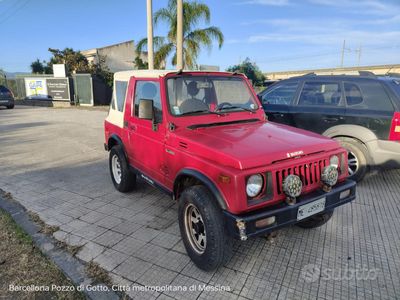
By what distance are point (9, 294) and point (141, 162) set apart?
2.08m

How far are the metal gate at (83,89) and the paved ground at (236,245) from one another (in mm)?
15964

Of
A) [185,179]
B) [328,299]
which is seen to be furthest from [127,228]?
[328,299]

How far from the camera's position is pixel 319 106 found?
5.45 m

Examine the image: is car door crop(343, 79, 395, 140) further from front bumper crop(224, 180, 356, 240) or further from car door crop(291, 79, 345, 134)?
front bumper crop(224, 180, 356, 240)

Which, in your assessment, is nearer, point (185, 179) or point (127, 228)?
point (185, 179)

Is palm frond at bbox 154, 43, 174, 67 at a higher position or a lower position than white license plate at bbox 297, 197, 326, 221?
higher

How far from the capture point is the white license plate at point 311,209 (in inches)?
103

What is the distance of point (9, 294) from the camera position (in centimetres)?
261

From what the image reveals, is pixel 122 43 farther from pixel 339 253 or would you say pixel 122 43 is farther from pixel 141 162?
pixel 339 253

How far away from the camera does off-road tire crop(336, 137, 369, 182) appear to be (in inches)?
191

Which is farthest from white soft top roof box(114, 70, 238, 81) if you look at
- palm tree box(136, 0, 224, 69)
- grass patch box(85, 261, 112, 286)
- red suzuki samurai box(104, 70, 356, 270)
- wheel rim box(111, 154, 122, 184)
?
palm tree box(136, 0, 224, 69)

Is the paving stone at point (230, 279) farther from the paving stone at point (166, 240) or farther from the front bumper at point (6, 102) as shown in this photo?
the front bumper at point (6, 102)

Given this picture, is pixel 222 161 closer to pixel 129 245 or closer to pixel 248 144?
pixel 248 144

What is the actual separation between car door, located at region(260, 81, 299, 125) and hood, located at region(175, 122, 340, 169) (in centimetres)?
250
